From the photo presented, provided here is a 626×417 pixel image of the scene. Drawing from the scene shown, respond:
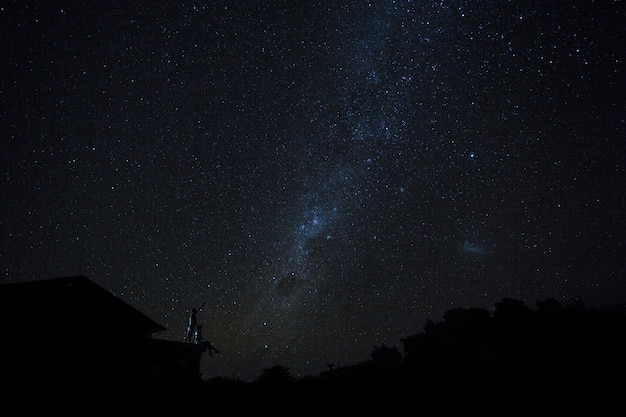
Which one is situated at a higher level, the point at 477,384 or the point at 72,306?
the point at 72,306

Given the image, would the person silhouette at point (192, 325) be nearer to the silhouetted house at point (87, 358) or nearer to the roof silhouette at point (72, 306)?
the roof silhouette at point (72, 306)

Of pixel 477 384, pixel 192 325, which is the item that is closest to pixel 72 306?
pixel 192 325

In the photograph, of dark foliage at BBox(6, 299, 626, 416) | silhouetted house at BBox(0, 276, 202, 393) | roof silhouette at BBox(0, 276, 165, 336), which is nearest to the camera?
Result: silhouetted house at BBox(0, 276, 202, 393)

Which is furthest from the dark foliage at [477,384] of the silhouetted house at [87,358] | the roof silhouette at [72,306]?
the roof silhouette at [72,306]

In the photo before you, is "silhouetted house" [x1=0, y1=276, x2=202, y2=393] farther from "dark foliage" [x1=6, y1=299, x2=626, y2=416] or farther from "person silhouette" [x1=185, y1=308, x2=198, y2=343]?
"person silhouette" [x1=185, y1=308, x2=198, y2=343]

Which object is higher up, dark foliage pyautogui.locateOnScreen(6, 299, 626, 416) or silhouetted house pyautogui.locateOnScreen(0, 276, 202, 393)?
silhouetted house pyautogui.locateOnScreen(0, 276, 202, 393)

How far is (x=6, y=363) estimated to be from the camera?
560cm

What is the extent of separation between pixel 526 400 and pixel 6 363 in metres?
12.1

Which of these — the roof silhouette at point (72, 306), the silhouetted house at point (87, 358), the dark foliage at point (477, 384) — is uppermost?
the roof silhouette at point (72, 306)

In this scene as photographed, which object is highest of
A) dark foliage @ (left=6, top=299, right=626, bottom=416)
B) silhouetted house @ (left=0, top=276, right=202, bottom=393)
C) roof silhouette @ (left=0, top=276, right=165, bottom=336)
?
roof silhouette @ (left=0, top=276, right=165, bottom=336)

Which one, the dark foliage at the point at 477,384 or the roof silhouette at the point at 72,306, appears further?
the roof silhouette at the point at 72,306

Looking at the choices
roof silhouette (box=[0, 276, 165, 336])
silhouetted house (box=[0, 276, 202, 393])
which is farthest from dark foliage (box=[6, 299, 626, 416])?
roof silhouette (box=[0, 276, 165, 336])

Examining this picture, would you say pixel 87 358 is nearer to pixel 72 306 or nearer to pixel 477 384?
pixel 72 306

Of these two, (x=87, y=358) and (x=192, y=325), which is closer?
(x=87, y=358)
